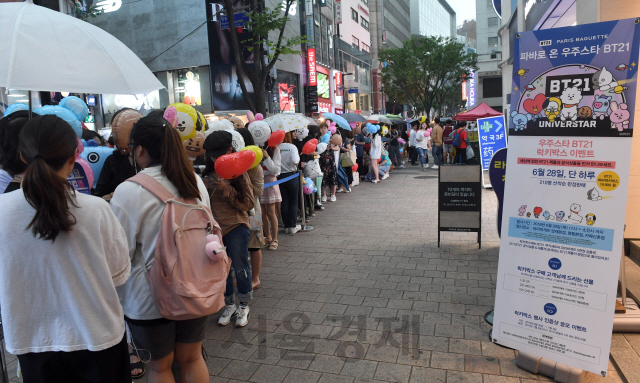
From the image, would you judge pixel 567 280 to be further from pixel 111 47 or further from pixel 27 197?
pixel 111 47

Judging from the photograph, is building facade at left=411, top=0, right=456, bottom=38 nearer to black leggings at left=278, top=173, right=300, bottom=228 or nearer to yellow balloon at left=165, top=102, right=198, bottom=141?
black leggings at left=278, top=173, right=300, bottom=228

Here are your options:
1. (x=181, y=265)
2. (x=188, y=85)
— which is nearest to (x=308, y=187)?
(x=181, y=265)

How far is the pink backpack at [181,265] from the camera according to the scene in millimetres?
2426

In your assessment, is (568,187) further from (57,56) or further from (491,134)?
(491,134)

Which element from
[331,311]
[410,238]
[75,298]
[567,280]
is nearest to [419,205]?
[410,238]

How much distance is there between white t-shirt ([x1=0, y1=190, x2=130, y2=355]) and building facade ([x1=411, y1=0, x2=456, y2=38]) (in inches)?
3817

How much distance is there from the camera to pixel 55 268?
1.97 metres

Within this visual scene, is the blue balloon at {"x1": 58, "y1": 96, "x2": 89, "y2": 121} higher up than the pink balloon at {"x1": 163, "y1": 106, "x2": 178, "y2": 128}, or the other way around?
the blue balloon at {"x1": 58, "y1": 96, "x2": 89, "y2": 121}

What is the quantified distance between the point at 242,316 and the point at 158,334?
2.01 m

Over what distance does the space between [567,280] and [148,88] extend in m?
3.49

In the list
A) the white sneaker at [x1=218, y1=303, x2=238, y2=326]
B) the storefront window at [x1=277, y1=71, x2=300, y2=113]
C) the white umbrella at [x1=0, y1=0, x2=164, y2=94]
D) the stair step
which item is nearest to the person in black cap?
the white sneaker at [x1=218, y1=303, x2=238, y2=326]

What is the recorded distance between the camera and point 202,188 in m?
2.84

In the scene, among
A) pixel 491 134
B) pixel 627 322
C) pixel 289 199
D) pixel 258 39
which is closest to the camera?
pixel 627 322

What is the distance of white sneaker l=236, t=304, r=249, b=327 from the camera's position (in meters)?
4.44
